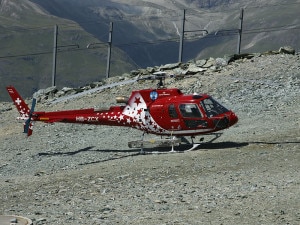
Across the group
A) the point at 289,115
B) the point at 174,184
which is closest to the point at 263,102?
the point at 289,115

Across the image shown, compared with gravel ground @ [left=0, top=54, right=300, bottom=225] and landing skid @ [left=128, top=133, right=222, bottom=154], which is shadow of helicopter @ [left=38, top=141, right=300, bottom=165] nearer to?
gravel ground @ [left=0, top=54, right=300, bottom=225]

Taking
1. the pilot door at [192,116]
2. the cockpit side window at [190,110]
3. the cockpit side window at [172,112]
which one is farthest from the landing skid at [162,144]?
the cockpit side window at [190,110]

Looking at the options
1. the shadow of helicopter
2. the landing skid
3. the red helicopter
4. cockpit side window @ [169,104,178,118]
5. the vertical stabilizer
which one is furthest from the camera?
the vertical stabilizer

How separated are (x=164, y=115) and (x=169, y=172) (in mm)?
4971

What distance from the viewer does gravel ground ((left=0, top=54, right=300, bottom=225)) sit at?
1920 centimetres

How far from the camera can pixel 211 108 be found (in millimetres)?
28484

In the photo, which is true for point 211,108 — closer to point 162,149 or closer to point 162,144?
point 162,144

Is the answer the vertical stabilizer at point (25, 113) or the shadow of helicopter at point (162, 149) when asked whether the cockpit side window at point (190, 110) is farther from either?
the vertical stabilizer at point (25, 113)

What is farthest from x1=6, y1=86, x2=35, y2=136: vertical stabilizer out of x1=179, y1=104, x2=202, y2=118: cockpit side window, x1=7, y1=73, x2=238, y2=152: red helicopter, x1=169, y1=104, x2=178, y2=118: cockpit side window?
x1=179, y1=104, x2=202, y2=118: cockpit side window

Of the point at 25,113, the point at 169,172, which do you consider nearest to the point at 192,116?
the point at 169,172

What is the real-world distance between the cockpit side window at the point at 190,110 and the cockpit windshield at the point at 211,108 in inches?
12.0

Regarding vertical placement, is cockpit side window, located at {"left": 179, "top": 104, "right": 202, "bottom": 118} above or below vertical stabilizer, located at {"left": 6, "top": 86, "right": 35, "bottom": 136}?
above

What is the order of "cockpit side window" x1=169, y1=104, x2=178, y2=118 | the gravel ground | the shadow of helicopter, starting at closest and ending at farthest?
the gravel ground < the shadow of helicopter < "cockpit side window" x1=169, y1=104, x2=178, y2=118

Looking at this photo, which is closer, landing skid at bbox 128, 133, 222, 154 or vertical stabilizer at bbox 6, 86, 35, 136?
landing skid at bbox 128, 133, 222, 154
